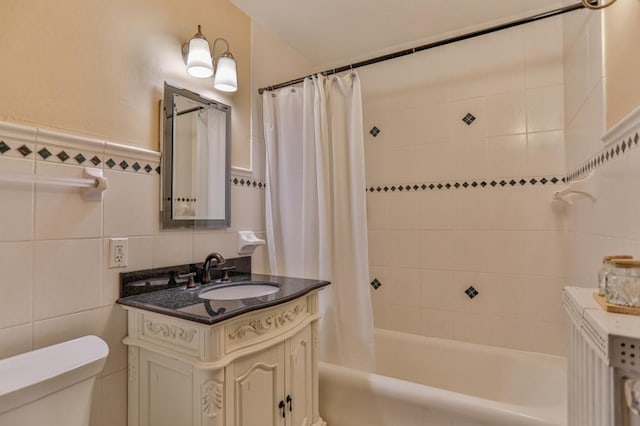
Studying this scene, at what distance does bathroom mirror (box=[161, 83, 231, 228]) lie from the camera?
152cm

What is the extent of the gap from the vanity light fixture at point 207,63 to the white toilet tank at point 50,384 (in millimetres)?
1266

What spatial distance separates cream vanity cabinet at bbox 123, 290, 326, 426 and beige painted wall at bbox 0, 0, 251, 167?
0.78 metres

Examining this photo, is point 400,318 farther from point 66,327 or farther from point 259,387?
point 66,327

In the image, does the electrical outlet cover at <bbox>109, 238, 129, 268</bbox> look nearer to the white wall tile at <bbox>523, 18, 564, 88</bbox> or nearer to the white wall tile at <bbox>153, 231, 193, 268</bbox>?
the white wall tile at <bbox>153, 231, 193, 268</bbox>

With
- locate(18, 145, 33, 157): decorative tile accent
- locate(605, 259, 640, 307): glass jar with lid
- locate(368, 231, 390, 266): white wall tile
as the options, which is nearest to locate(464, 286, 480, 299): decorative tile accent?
locate(368, 231, 390, 266): white wall tile

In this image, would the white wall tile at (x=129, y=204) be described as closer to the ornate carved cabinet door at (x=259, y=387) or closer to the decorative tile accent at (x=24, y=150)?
the decorative tile accent at (x=24, y=150)

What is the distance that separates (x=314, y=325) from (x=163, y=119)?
119 cm

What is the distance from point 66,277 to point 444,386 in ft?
6.74

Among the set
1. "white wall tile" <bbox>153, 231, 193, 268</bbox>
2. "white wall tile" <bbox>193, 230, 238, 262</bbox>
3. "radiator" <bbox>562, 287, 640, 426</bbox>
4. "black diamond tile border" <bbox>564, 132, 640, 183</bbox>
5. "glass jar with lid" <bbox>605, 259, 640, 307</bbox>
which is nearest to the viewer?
"radiator" <bbox>562, 287, 640, 426</bbox>

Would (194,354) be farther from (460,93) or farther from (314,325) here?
(460,93)

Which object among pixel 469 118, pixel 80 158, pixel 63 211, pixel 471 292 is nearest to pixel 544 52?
pixel 469 118

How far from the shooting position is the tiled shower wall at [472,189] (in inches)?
73.5

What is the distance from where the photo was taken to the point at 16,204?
1.06 metres

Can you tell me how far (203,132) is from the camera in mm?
1707
